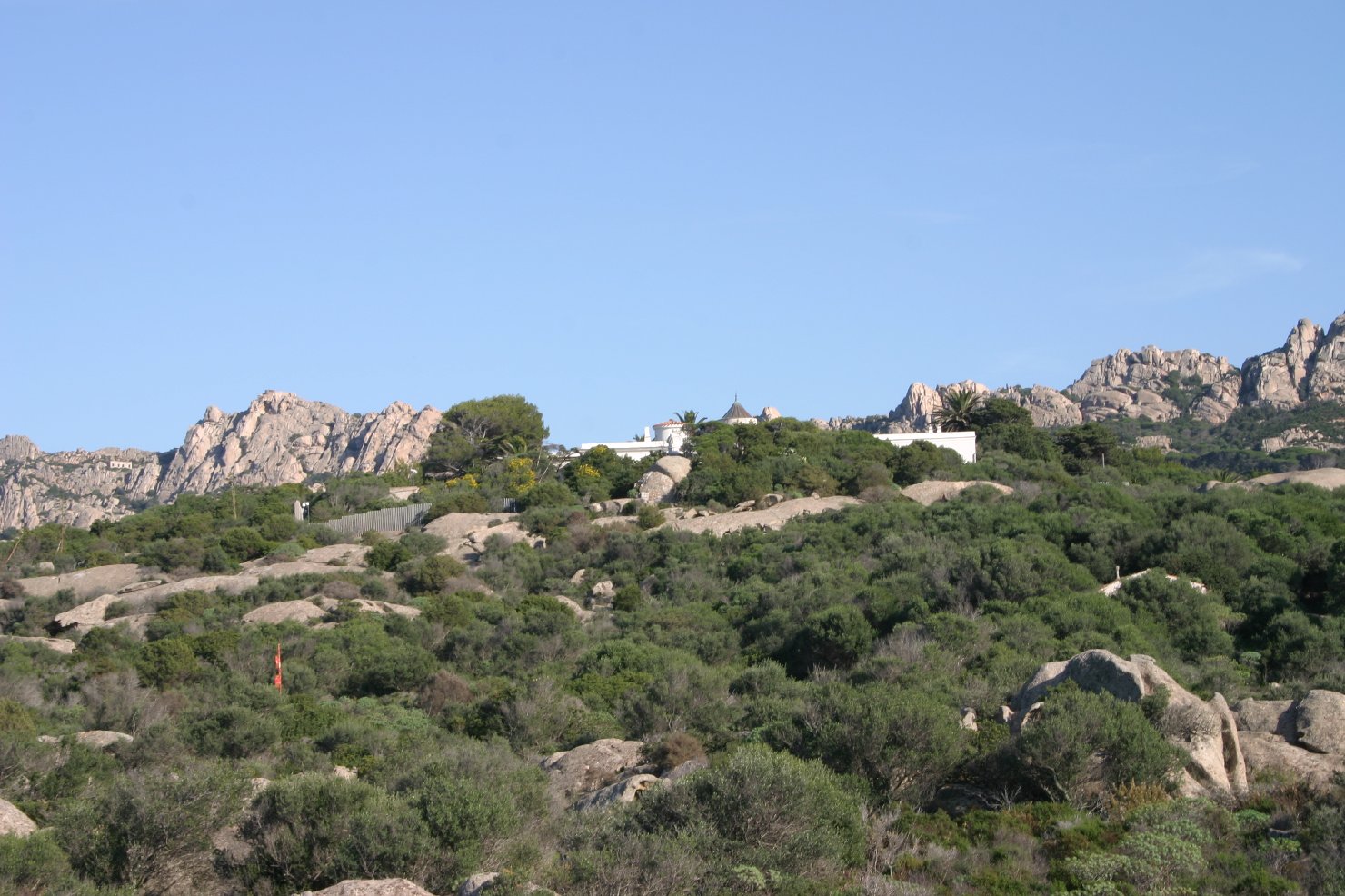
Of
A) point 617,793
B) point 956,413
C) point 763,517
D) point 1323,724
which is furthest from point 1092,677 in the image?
point 956,413

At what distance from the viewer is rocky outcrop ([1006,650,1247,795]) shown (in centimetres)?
1550

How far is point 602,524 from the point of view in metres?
49.9

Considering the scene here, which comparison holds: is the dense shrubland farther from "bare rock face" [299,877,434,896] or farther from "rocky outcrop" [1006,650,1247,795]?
"bare rock face" [299,877,434,896]

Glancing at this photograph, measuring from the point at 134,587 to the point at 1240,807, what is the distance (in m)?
38.3

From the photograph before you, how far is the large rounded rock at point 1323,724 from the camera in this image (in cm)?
1605

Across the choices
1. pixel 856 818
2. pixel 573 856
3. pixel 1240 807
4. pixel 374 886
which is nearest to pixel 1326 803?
pixel 1240 807

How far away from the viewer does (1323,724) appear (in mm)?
16266

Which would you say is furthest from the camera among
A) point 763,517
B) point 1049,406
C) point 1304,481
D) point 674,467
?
point 1049,406

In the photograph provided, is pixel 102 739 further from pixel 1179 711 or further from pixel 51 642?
pixel 51 642

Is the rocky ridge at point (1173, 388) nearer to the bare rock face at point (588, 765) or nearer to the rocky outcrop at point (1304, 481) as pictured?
the rocky outcrop at point (1304, 481)

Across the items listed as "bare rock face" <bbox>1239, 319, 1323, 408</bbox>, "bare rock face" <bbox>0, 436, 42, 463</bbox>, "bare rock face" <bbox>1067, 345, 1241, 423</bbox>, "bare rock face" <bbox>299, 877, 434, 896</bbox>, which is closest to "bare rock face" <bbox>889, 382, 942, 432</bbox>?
"bare rock face" <bbox>1067, 345, 1241, 423</bbox>

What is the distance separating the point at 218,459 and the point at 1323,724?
116 meters

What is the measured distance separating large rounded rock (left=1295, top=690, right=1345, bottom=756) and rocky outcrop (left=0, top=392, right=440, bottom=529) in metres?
90.0

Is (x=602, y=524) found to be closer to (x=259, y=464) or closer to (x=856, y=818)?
(x=856, y=818)
